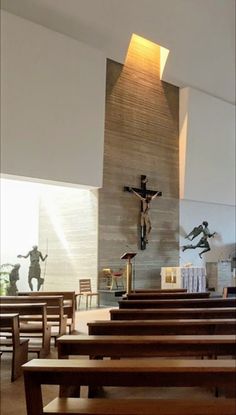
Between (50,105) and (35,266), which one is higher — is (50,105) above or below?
above

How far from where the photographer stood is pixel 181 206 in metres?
12.3

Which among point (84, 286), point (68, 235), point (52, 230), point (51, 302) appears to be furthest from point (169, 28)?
point (51, 302)

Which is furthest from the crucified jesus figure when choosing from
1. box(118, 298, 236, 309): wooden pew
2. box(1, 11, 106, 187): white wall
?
box(118, 298, 236, 309): wooden pew

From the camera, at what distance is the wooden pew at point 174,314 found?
352 centimetres

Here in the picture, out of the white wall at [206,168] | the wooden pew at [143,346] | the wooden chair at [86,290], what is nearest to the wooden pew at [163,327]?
the wooden pew at [143,346]

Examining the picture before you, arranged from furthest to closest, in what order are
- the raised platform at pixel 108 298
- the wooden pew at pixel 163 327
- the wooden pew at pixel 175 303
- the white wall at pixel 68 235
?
the white wall at pixel 68 235
the raised platform at pixel 108 298
the wooden pew at pixel 175 303
the wooden pew at pixel 163 327

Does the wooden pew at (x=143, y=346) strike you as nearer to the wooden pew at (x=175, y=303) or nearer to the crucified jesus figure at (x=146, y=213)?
the wooden pew at (x=175, y=303)

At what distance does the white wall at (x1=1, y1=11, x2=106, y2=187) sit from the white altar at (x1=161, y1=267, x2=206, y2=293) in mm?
2399

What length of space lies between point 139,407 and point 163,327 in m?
1.34

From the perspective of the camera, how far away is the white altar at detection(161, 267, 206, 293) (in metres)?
9.85

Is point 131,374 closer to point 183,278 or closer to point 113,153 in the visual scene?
point 183,278

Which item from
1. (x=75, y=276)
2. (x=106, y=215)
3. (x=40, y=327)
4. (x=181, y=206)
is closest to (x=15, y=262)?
(x=75, y=276)

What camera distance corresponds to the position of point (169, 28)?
1038 cm

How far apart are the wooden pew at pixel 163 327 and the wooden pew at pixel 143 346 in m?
0.64
